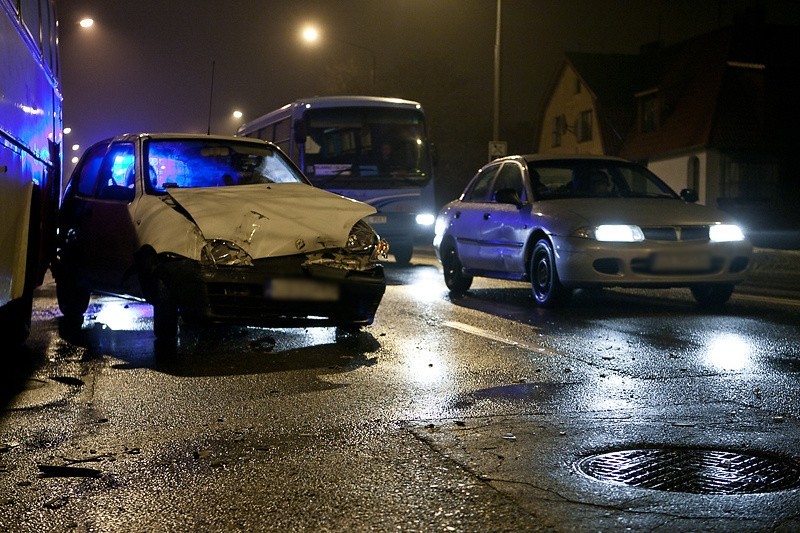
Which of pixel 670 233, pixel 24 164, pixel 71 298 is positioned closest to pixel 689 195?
pixel 670 233

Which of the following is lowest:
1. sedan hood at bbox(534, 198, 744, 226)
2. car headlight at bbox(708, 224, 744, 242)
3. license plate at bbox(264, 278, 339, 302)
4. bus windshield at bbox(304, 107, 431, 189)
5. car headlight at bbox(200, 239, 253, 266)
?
license plate at bbox(264, 278, 339, 302)

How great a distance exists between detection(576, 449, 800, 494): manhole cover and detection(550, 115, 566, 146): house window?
53.7 m

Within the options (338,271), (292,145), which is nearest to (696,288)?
(338,271)

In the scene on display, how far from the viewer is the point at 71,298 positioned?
10.8 meters

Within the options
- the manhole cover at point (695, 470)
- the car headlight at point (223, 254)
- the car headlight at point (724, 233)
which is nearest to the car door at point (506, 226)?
the car headlight at point (724, 233)

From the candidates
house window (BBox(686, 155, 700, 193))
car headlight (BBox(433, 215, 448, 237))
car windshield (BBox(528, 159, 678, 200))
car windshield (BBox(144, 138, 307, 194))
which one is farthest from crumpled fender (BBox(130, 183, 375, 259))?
house window (BBox(686, 155, 700, 193))

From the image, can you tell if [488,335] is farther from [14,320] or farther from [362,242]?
[14,320]

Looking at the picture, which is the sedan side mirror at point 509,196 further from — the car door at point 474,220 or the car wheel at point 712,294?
the car wheel at point 712,294

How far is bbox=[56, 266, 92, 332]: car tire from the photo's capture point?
1078cm

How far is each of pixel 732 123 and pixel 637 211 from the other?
111 ft

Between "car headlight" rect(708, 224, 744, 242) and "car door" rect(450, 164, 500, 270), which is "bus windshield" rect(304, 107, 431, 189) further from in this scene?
"car headlight" rect(708, 224, 744, 242)

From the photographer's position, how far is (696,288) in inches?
470

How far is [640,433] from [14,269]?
4.89m

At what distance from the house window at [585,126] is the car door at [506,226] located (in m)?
41.9
